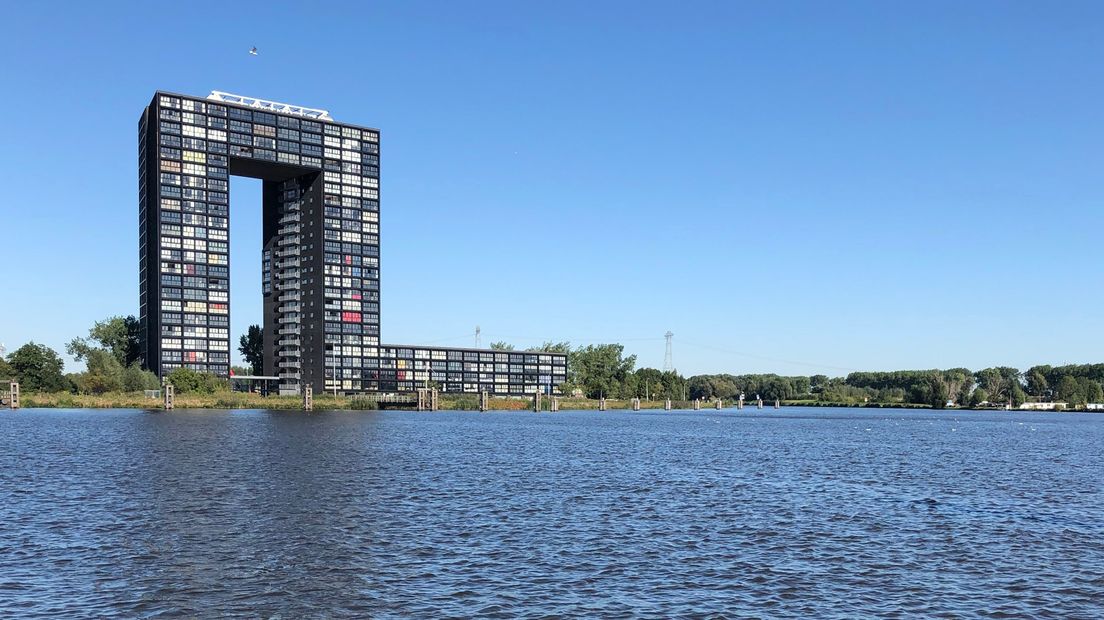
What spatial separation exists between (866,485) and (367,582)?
43.8m

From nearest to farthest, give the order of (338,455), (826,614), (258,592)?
(826,614)
(258,592)
(338,455)

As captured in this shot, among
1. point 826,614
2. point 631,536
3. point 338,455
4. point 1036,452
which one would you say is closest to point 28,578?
point 631,536

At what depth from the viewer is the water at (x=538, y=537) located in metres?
30.5

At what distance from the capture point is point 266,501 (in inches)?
2085

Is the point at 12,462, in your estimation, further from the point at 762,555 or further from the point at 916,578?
the point at 916,578

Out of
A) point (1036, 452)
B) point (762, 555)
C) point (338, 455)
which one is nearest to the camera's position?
point (762, 555)

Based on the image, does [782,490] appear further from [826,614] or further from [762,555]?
[826,614]

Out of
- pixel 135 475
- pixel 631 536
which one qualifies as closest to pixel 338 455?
pixel 135 475

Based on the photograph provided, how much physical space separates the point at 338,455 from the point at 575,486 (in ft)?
107

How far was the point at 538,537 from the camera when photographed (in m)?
42.0

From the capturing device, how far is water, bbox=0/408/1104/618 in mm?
30453

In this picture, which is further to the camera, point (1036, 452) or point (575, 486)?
point (1036, 452)

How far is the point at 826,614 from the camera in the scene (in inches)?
1143

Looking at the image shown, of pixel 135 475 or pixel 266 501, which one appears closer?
pixel 266 501
